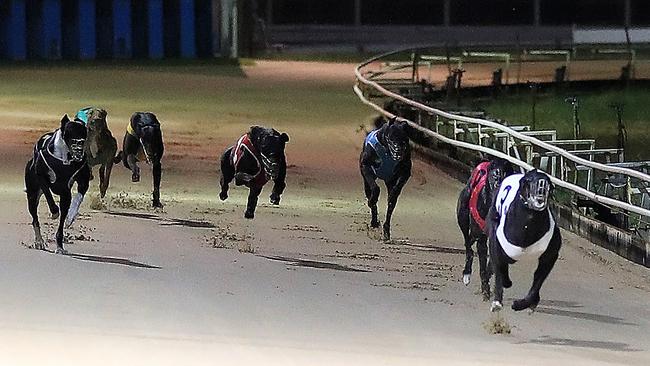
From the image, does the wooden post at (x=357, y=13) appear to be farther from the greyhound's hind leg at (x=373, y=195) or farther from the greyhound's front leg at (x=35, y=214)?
the greyhound's front leg at (x=35, y=214)

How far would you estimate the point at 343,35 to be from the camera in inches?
972

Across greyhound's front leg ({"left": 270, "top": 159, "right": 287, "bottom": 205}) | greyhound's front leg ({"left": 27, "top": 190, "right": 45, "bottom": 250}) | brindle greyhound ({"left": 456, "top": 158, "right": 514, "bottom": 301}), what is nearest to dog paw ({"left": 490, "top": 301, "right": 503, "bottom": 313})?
brindle greyhound ({"left": 456, "top": 158, "right": 514, "bottom": 301})

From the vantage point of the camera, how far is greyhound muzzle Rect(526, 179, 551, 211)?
16.5ft

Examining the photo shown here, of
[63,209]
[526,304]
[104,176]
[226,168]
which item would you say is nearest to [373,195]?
[226,168]

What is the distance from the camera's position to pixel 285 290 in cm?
628

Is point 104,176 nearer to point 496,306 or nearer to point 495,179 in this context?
point 495,179

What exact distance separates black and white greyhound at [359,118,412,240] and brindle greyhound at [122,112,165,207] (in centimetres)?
145

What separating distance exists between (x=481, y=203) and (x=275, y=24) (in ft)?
62.6

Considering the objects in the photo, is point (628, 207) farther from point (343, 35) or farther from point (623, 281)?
point (343, 35)

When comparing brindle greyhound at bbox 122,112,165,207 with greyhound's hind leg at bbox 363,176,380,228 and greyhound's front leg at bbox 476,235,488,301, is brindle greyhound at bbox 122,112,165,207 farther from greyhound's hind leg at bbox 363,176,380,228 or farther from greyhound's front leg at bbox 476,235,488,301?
greyhound's front leg at bbox 476,235,488,301

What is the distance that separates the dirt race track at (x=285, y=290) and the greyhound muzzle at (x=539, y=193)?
0.58 m

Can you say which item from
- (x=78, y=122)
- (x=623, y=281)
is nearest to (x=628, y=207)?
(x=623, y=281)

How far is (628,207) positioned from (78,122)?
2.93 m

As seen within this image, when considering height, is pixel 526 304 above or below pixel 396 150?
below
